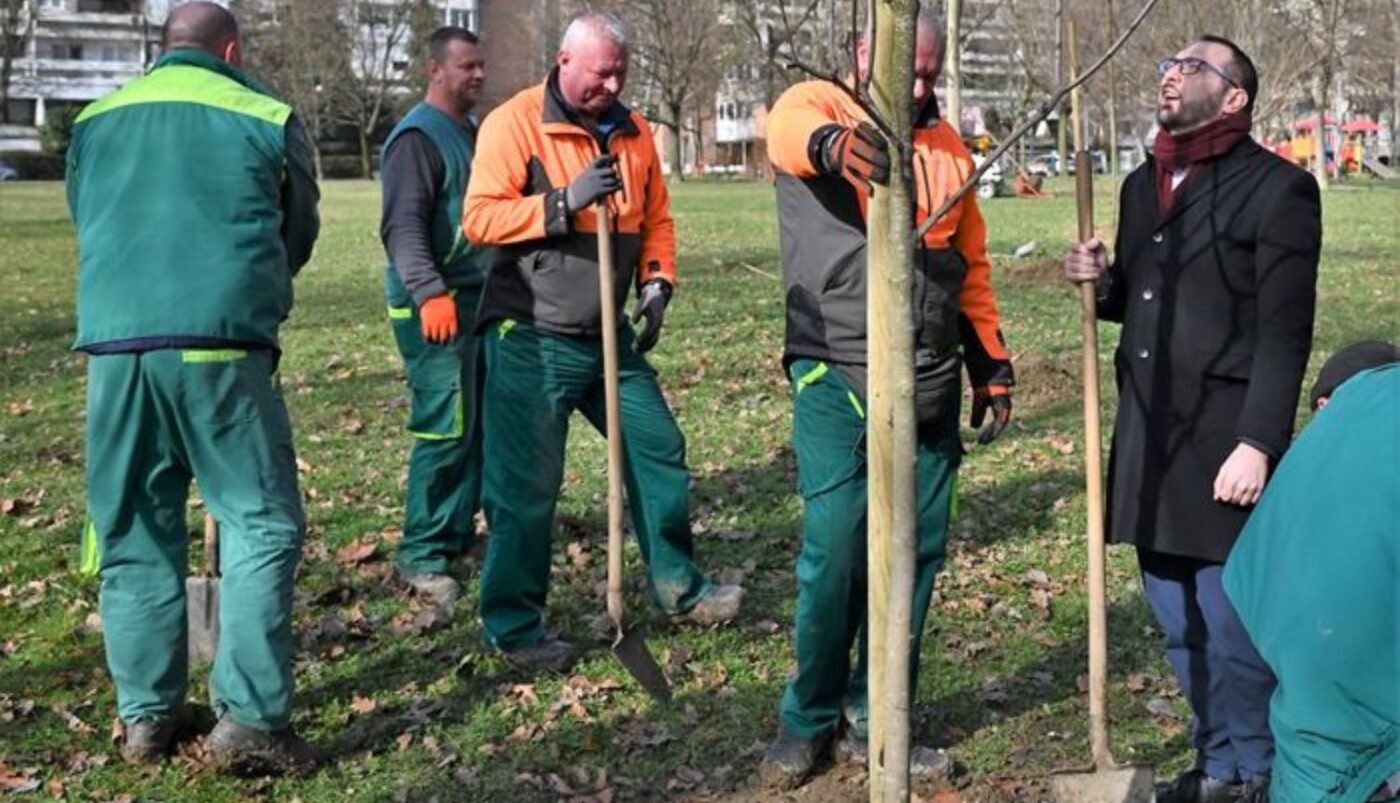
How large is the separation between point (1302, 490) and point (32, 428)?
8.89 metres

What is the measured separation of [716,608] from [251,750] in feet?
6.24

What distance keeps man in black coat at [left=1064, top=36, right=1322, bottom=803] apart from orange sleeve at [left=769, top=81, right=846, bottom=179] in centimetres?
71

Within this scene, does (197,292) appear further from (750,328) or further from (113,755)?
(750,328)

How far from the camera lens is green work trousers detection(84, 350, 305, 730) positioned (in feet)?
14.2

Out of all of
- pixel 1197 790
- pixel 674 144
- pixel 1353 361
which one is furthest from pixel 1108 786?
pixel 674 144

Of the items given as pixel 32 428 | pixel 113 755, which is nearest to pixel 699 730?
pixel 113 755

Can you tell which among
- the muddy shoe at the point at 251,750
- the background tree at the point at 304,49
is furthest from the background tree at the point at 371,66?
the muddy shoe at the point at 251,750

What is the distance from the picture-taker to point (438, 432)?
637 cm

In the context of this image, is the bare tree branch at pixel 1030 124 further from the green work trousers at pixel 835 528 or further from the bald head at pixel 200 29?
the bald head at pixel 200 29

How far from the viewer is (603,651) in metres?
5.58

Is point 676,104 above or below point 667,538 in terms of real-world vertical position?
above

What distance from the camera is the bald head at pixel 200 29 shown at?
448cm

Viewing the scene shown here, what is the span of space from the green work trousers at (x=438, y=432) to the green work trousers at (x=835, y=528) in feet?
7.68

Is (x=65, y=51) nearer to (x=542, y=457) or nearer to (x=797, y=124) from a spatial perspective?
(x=542, y=457)
